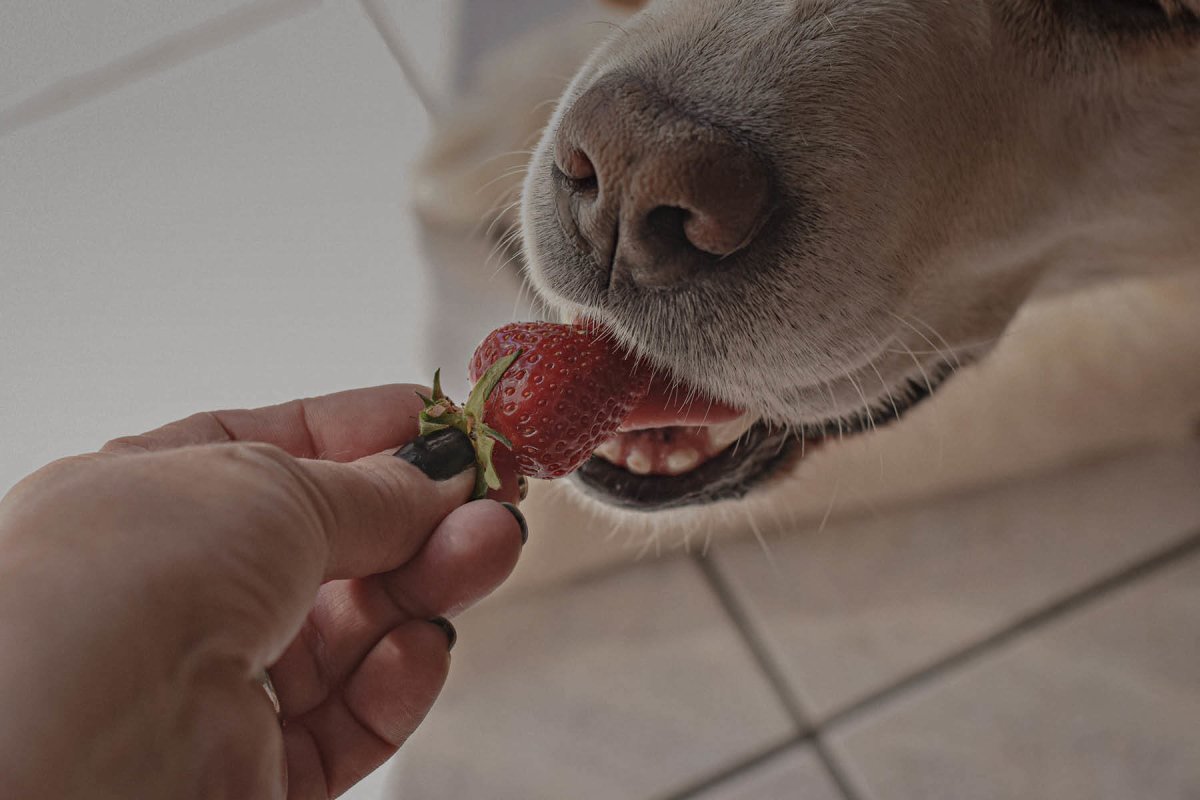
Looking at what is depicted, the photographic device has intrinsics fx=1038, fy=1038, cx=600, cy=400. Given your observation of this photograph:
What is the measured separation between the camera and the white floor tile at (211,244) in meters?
1.95

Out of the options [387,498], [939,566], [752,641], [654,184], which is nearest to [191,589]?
[387,498]

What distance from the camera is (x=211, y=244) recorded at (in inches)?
84.0

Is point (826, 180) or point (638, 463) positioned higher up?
point (826, 180)

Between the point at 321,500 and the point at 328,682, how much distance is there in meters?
0.32

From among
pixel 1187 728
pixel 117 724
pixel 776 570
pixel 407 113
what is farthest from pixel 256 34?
pixel 1187 728

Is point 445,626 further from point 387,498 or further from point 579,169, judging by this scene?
point 579,169

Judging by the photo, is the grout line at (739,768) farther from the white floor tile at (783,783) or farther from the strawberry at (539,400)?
the strawberry at (539,400)

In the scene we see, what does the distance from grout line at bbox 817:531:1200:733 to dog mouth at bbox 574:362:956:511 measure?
1.89 feet

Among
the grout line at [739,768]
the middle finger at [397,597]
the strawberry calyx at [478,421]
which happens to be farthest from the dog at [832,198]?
the grout line at [739,768]

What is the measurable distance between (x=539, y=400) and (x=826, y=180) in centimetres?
36

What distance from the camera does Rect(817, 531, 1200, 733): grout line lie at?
1666 millimetres

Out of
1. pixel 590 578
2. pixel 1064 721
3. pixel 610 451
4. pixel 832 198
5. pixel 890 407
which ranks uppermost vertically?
pixel 832 198

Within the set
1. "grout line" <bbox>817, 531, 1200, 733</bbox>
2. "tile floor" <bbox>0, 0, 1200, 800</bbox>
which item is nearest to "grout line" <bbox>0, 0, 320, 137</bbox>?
"tile floor" <bbox>0, 0, 1200, 800</bbox>

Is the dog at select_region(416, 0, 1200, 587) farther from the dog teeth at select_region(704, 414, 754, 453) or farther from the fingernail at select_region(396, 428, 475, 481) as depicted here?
the fingernail at select_region(396, 428, 475, 481)
